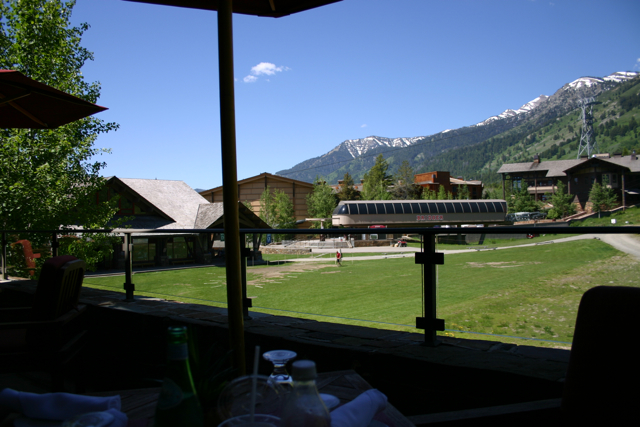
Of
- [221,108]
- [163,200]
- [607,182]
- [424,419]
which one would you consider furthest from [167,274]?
[607,182]

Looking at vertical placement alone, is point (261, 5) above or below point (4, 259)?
above

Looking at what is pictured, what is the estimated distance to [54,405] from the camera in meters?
1.01

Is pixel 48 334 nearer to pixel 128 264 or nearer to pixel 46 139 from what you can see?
pixel 128 264

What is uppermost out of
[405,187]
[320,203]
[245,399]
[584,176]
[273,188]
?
[584,176]

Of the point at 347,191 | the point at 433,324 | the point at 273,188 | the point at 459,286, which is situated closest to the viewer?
the point at 433,324

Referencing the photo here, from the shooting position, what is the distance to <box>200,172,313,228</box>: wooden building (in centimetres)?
5500

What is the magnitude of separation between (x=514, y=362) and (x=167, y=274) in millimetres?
A: 3921

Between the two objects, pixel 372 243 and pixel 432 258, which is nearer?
pixel 432 258

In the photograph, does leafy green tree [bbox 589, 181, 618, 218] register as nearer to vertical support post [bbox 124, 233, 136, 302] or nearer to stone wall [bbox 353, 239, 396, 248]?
stone wall [bbox 353, 239, 396, 248]

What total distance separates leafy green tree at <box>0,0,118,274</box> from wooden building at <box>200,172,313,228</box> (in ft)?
138

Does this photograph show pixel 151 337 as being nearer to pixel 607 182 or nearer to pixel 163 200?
pixel 163 200

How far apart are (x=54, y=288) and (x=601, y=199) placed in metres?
78.7

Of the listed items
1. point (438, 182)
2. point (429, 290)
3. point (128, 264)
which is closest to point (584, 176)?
point (438, 182)

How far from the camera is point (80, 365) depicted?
305 cm
